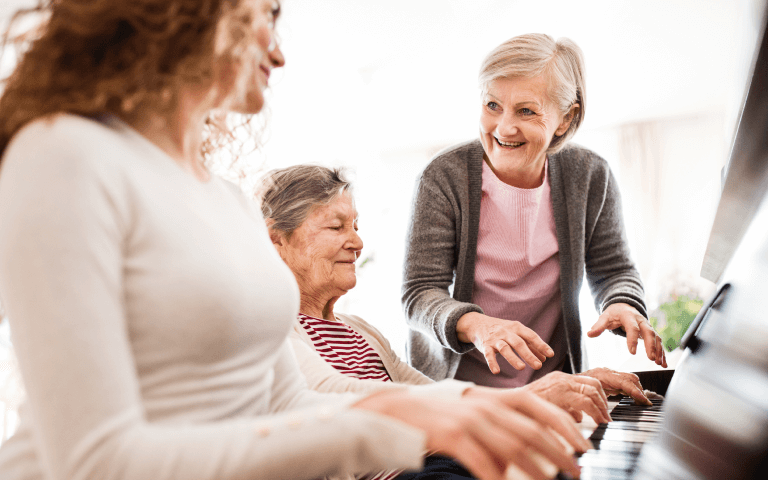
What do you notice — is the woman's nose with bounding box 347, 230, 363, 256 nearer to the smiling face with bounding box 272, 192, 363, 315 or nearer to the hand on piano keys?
the smiling face with bounding box 272, 192, 363, 315

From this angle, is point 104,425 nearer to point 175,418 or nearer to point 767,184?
point 175,418

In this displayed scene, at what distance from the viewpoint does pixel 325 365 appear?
110cm

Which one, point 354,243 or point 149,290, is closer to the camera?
point 149,290

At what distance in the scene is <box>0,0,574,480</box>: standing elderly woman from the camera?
412 mm

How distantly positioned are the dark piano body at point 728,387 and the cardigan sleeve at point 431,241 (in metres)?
0.52

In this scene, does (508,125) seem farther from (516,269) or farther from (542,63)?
(516,269)

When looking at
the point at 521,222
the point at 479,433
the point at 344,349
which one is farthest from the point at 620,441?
the point at 521,222

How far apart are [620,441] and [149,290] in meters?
0.70

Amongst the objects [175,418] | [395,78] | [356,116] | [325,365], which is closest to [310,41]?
[395,78]

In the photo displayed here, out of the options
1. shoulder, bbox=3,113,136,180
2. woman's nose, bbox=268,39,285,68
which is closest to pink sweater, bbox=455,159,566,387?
woman's nose, bbox=268,39,285,68

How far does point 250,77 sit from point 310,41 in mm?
3859

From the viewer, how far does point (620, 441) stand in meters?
0.83

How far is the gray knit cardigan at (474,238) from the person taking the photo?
4.85 feet

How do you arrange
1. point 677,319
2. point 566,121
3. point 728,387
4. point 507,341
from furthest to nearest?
point 677,319, point 566,121, point 507,341, point 728,387
